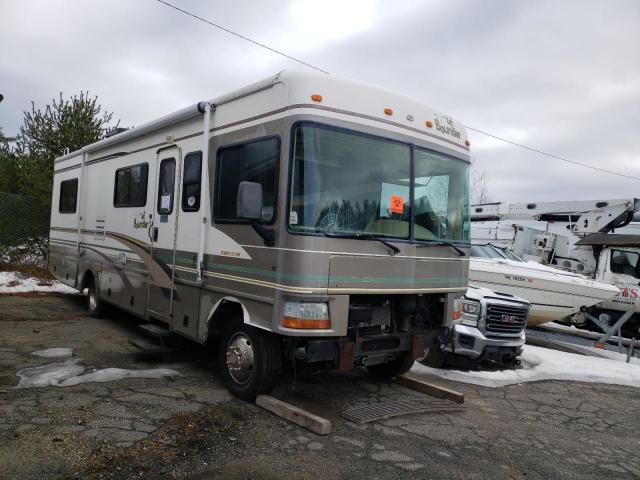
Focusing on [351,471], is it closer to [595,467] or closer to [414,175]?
[595,467]

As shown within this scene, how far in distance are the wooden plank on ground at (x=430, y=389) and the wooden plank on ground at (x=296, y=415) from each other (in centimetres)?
168

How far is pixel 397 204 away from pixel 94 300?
6.05 meters

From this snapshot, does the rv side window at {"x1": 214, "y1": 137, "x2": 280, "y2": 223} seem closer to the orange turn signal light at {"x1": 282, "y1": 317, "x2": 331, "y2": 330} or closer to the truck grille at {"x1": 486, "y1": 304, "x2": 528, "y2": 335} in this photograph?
the orange turn signal light at {"x1": 282, "y1": 317, "x2": 331, "y2": 330}

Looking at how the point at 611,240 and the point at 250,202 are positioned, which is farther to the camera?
the point at 611,240

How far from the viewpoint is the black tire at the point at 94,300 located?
843 cm

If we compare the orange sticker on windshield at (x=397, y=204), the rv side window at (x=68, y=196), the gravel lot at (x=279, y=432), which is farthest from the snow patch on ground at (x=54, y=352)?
the orange sticker on windshield at (x=397, y=204)

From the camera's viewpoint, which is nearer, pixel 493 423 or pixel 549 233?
pixel 493 423

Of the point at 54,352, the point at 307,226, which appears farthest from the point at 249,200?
the point at 54,352

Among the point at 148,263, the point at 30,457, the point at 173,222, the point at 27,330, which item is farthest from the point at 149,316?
the point at 30,457

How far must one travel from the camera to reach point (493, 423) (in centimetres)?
511

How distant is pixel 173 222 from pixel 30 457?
2.98 meters

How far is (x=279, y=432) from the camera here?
4.34m

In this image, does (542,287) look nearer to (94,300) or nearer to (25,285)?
(94,300)

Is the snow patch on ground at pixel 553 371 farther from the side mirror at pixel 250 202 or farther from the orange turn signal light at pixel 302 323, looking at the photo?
the side mirror at pixel 250 202
